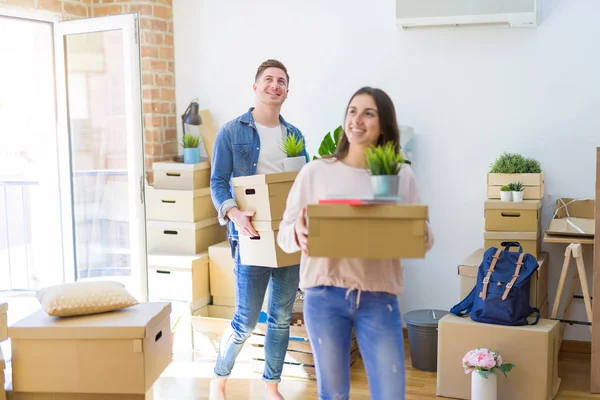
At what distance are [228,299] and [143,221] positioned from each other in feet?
2.32

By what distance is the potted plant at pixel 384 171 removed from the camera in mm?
2150

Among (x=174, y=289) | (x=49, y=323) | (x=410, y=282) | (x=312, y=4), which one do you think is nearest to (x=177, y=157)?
(x=174, y=289)

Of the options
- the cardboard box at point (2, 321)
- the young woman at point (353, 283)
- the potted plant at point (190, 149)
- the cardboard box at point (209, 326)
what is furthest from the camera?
the potted plant at point (190, 149)

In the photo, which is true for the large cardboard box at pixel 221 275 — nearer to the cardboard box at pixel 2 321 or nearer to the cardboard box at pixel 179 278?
the cardboard box at pixel 179 278

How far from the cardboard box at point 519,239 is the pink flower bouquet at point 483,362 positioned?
2.43 ft

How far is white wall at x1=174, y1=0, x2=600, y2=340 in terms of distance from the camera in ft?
13.8

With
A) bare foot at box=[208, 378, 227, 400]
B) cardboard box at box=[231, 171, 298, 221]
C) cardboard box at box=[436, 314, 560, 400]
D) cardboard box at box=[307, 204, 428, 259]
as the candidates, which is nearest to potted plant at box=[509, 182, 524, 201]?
cardboard box at box=[436, 314, 560, 400]

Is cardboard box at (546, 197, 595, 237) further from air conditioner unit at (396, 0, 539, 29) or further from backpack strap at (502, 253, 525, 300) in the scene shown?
air conditioner unit at (396, 0, 539, 29)

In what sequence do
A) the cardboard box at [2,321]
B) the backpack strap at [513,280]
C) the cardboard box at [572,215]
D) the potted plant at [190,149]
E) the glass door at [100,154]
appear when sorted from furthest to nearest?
the potted plant at [190,149] < the glass door at [100,154] < the cardboard box at [572,215] < the backpack strap at [513,280] < the cardboard box at [2,321]

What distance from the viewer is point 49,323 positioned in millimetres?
2945

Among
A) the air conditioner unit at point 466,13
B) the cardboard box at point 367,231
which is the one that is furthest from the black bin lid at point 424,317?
the cardboard box at point 367,231

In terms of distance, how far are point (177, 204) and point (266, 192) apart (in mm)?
1716

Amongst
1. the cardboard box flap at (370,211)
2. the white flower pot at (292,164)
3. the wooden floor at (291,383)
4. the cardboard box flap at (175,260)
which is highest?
the white flower pot at (292,164)

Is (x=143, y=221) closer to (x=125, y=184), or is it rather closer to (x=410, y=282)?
(x=125, y=184)
